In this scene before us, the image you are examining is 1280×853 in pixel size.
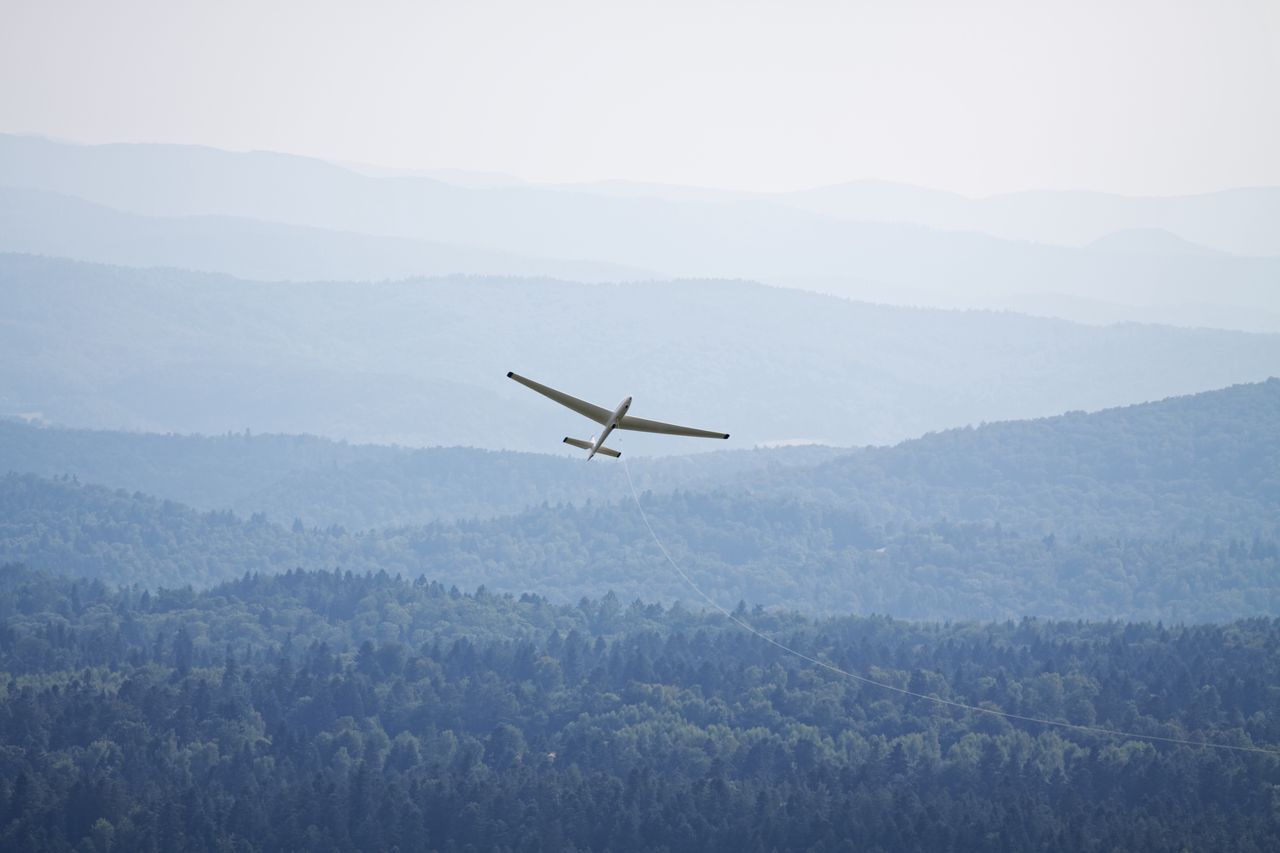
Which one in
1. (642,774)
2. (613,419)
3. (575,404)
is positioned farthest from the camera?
(642,774)

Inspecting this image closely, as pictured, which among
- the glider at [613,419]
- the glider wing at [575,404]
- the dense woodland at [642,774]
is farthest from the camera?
the dense woodland at [642,774]

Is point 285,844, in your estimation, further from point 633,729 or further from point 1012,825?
point 1012,825

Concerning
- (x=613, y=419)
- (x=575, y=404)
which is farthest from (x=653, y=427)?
(x=575, y=404)

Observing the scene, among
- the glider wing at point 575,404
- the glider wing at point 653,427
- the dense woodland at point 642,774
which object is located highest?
the glider wing at point 575,404

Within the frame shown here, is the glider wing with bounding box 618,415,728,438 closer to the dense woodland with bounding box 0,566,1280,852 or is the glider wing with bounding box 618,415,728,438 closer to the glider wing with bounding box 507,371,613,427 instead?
the glider wing with bounding box 507,371,613,427

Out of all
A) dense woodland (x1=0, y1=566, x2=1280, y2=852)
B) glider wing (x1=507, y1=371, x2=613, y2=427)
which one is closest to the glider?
glider wing (x1=507, y1=371, x2=613, y2=427)

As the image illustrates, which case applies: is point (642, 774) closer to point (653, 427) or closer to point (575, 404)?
point (653, 427)

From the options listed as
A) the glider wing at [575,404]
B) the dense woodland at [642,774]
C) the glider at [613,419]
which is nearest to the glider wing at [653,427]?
the glider at [613,419]

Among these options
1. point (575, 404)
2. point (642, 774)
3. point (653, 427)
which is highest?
point (575, 404)

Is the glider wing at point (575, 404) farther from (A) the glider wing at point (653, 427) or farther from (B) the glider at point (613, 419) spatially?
(A) the glider wing at point (653, 427)

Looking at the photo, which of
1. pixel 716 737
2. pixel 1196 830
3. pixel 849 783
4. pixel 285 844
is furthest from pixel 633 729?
pixel 1196 830

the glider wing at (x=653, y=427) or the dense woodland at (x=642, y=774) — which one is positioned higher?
the glider wing at (x=653, y=427)
